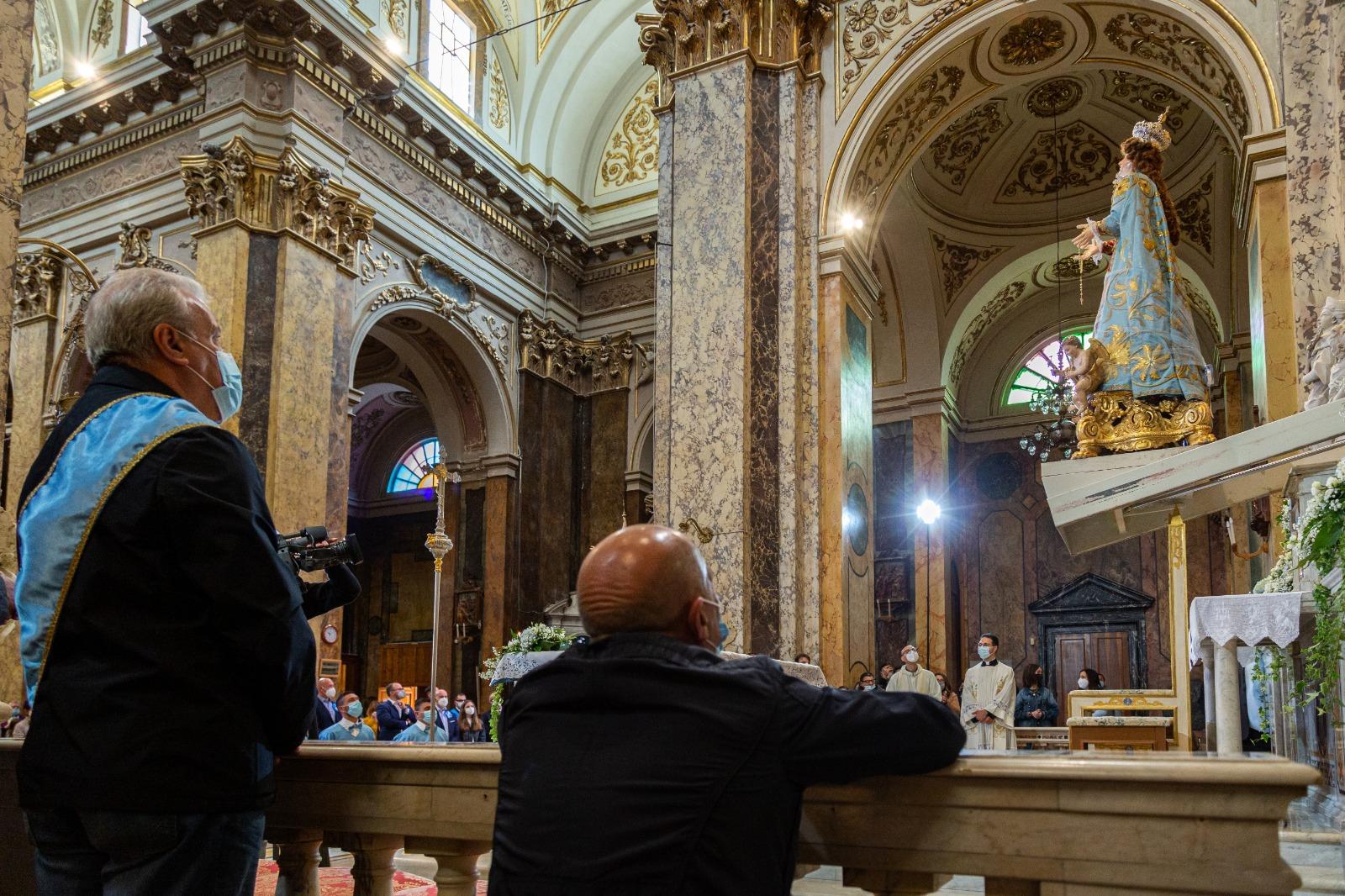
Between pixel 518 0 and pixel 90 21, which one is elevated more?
pixel 518 0

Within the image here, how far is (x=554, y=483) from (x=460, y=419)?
5.84 feet

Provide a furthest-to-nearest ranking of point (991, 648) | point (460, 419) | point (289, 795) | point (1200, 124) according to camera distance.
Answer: point (460, 419) → point (1200, 124) → point (991, 648) → point (289, 795)

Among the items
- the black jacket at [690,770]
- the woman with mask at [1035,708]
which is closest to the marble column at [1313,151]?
the woman with mask at [1035,708]

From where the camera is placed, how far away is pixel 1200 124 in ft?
47.9

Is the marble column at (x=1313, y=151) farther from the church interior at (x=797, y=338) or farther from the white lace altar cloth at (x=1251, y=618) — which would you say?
the white lace altar cloth at (x=1251, y=618)

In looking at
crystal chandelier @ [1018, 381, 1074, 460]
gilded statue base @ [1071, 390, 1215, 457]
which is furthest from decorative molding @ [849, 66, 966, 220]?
crystal chandelier @ [1018, 381, 1074, 460]

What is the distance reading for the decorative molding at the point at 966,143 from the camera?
15.1 metres

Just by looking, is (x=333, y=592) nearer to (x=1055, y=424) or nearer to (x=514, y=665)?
(x=514, y=665)

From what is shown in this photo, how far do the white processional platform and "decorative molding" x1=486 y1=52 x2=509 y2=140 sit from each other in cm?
1260

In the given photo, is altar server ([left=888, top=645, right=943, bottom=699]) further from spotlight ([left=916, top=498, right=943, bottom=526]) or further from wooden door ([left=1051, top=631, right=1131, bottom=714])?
wooden door ([left=1051, top=631, right=1131, bottom=714])

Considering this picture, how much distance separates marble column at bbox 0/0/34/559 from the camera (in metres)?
3.45

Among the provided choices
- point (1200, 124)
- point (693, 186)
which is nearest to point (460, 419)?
point (693, 186)

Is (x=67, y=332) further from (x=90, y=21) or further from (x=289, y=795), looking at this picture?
(x=289, y=795)

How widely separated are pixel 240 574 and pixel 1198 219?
15.9 metres
